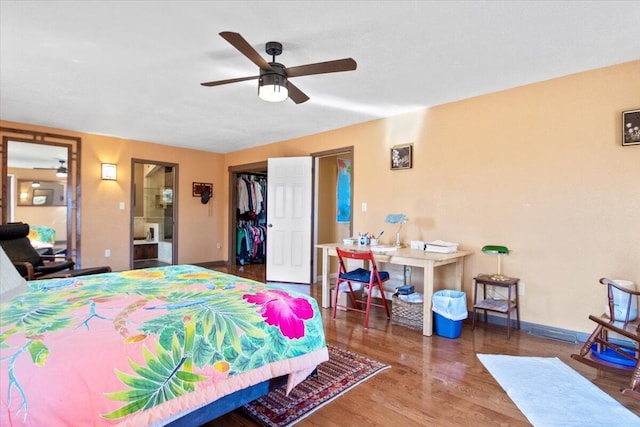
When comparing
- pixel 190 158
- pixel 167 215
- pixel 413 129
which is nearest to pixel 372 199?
pixel 413 129

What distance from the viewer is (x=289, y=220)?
5.32m

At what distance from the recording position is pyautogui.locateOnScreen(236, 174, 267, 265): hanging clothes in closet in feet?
22.7

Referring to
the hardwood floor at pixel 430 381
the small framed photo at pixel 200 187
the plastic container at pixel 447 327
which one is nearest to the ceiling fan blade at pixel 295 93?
the hardwood floor at pixel 430 381

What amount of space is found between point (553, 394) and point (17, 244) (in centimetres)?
514

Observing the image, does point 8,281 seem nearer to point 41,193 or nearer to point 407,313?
point 407,313

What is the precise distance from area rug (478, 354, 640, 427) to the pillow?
2216 mm

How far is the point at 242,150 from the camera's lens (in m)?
6.54

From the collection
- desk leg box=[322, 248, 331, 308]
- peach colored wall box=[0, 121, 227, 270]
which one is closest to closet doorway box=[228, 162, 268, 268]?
peach colored wall box=[0, 121, 227, 270]

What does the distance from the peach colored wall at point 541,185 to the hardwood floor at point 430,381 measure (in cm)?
60

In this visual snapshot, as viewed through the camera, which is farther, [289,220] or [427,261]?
[289,220]

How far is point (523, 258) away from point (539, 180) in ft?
2.41

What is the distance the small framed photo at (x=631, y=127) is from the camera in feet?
8.64

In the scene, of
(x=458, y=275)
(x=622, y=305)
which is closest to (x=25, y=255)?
(x=458, y=275)

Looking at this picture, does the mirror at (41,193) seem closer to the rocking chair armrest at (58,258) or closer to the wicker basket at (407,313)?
the rocking chair armrest at (58,258)
